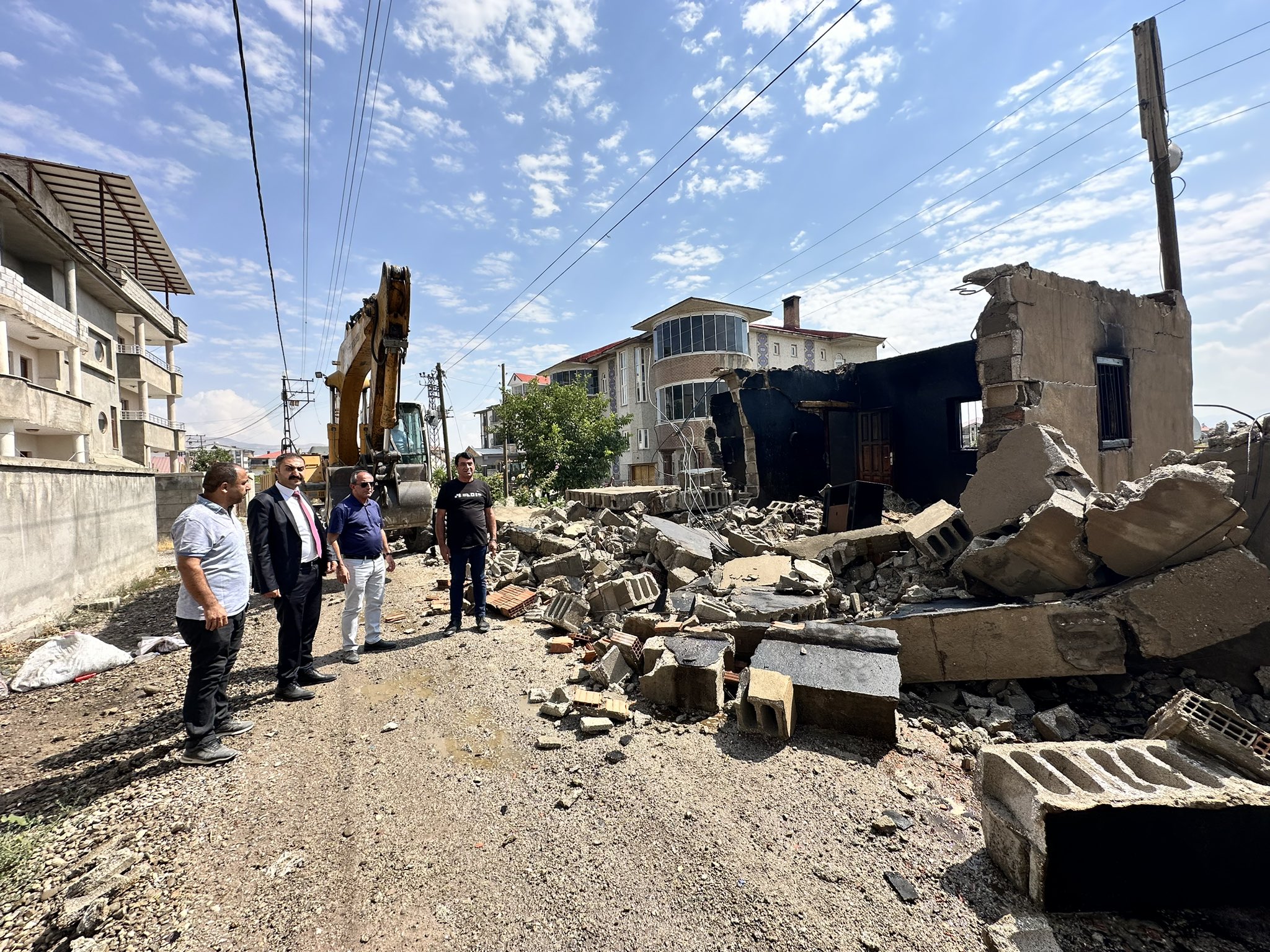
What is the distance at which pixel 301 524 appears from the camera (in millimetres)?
4215

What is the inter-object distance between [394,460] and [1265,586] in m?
9.41

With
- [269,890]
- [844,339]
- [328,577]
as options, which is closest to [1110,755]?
[269,890]

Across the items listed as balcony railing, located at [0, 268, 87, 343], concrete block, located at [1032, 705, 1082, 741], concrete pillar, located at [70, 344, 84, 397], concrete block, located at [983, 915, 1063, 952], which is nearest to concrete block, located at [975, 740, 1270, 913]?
concrete block, located at [983, 915, 1063, 952]

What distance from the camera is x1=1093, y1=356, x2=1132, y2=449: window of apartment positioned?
25.4 feet

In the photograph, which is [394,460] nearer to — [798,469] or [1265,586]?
[798,469]

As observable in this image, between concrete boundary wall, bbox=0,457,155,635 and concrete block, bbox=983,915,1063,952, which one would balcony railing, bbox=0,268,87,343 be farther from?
concrete block, bbox=983,915,1063,952

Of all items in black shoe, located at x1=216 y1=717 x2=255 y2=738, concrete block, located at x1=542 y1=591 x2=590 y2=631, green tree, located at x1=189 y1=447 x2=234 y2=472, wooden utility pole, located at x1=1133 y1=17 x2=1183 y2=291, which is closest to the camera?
black shoe, located at x1=216 y1=717 x2=255 y2=738

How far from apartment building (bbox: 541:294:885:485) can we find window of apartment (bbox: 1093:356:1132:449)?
11.7m

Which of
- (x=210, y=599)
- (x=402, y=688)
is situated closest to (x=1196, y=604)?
(x=402, y=688)

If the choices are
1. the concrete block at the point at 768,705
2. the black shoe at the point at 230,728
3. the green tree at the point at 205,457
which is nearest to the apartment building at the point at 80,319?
the green tree at the point at 205,457

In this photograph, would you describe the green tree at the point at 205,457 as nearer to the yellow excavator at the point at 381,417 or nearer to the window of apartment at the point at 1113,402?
the yellow excavator at the point at 381,417

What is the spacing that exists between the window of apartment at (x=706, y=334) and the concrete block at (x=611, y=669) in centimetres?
2190

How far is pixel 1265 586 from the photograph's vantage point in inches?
134

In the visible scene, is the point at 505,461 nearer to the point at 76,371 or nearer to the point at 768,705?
the point at 76,371
